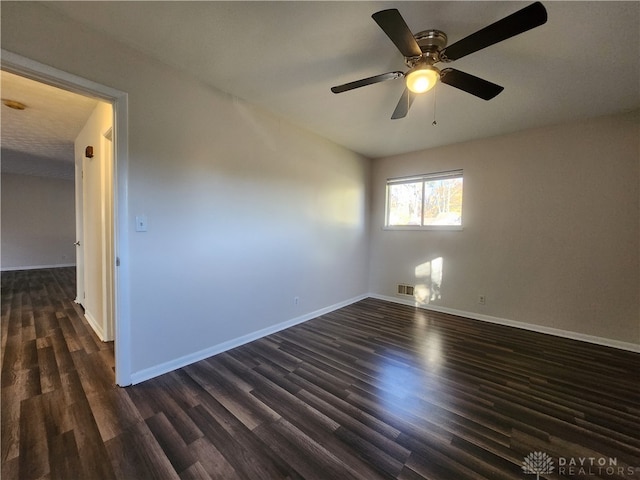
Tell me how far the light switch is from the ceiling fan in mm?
1769

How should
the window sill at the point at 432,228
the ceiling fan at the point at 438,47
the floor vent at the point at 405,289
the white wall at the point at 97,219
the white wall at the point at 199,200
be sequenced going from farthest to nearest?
the floor vent at the point at 405,289 → the window sill at the point at 432,228 → the white wall at the point at 97,219 → the white wall at the point at 199,200 → the ceiling fan at the point at 438,47

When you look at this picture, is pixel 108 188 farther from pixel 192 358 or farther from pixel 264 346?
pixel 264 346

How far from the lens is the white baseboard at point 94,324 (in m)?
2.76

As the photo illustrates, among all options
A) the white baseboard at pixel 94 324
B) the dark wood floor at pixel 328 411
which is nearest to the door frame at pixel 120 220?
the dark wood floor at pixel 328 411

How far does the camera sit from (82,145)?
3.39 m

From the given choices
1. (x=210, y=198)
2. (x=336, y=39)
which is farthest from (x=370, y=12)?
(x=210, y=198)

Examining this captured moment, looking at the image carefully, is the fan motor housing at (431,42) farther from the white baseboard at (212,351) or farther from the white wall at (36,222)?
the white wall at (36,222)

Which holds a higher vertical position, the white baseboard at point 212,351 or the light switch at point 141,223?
the light switch at point 141,223

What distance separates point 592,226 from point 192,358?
4424 millimetres

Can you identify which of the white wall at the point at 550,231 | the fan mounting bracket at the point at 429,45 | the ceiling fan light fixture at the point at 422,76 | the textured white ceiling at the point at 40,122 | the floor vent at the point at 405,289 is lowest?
the floor vent at the point at 405,289

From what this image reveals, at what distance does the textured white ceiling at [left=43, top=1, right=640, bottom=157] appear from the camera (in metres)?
1.51

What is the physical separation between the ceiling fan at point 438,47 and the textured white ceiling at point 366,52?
0.46 ft

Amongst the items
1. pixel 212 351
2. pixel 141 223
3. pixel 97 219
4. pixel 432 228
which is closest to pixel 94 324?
pixel 97 219

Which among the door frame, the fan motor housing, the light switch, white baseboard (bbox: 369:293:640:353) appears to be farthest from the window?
the door frame
